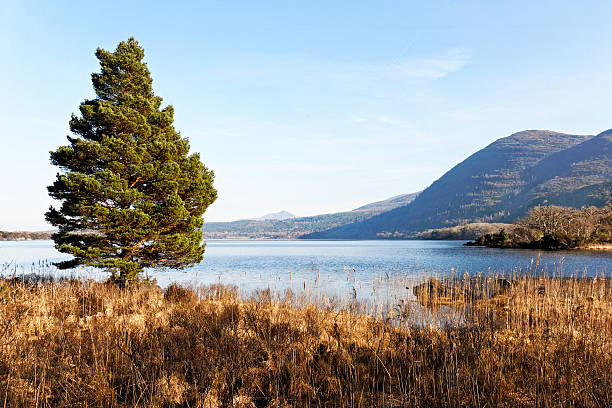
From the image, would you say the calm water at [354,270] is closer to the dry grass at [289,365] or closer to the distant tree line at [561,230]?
the dry grass at [289,365]

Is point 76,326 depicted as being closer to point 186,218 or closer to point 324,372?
point 324,372

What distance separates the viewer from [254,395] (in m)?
4.76

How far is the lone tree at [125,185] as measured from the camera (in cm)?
1266

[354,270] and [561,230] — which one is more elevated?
[354,270]

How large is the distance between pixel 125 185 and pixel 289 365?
10.7 metres

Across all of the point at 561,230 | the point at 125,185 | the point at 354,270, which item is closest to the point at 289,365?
the point at 354,270

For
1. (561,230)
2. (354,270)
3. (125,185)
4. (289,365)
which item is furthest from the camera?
(561,230)

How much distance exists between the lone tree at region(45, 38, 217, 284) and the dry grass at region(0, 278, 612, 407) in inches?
187

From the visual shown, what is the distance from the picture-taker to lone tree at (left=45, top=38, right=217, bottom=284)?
12664 mm

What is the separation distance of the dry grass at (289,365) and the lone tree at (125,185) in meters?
4.75

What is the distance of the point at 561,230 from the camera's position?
59.5 metres

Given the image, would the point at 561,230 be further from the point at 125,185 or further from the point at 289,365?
the point at 289,365

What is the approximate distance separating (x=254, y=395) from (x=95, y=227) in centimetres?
1107

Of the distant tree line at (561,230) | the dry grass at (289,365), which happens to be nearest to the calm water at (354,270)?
the dry grass at (289,365)
